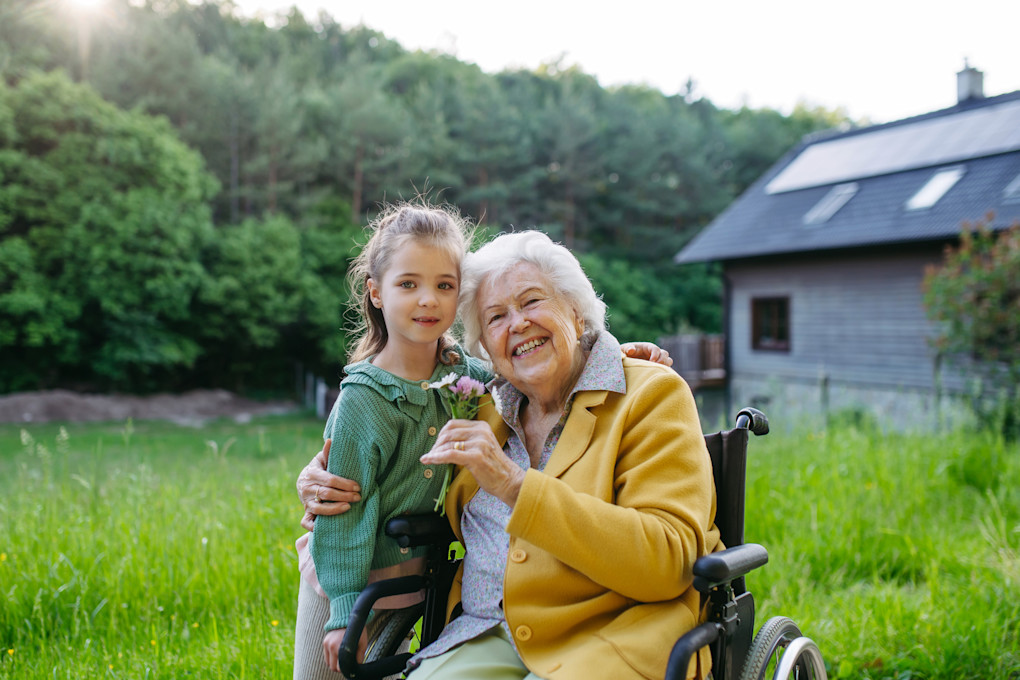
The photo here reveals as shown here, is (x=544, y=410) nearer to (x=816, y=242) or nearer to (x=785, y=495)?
(x=785, y=495)

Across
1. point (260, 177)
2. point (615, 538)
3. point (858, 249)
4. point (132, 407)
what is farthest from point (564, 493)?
point (260, 177)

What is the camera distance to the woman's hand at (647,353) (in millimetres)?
1895

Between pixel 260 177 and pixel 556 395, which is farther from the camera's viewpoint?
pixel 260 177

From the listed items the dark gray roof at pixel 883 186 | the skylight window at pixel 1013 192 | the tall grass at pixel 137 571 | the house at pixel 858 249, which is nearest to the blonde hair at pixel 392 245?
the tall grass at pixel 137 571

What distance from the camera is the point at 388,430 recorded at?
172cm

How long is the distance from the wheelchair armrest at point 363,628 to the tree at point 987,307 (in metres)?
7.06

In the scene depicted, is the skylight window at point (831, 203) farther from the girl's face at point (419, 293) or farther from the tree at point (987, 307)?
the girl's face at point (419, 293)

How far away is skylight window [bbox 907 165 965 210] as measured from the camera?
13539 millimetres

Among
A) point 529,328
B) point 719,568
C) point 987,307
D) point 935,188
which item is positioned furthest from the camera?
point 935,188

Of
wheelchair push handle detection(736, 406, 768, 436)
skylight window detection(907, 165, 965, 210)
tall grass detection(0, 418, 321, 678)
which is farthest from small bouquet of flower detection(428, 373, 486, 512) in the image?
skylight window detection(907, 165, 965, 210)

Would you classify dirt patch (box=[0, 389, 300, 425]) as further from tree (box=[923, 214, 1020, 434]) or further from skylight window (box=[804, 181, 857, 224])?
tree (box=[923, 214, 1020, 434])

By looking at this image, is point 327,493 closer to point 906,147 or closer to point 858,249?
point 858,249

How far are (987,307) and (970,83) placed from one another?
11078mm

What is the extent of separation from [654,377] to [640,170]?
99.5 ft
